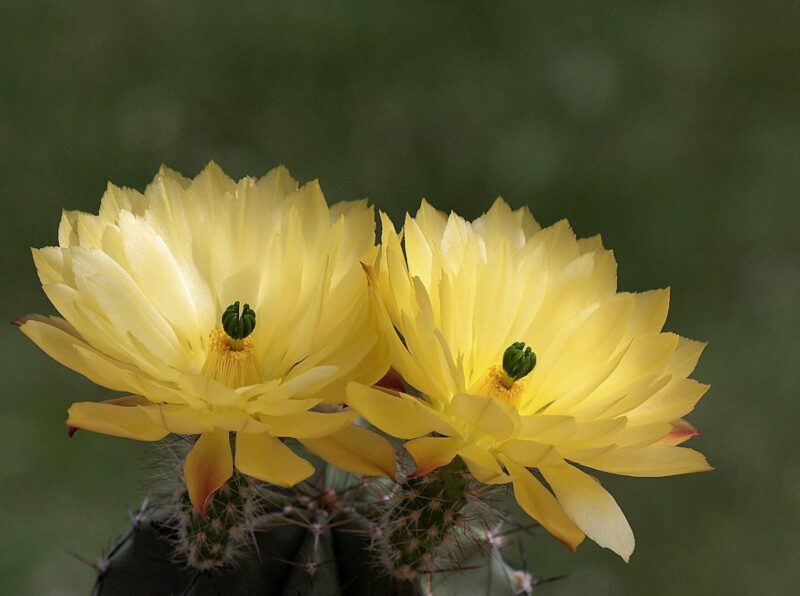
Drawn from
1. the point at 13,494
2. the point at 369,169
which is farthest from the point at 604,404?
the point at 369,169

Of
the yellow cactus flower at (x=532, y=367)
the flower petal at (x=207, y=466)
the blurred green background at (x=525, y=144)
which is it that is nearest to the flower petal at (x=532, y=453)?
the yellow cactus flower at (x=532, y=367)

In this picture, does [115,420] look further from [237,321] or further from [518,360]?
[518,360]

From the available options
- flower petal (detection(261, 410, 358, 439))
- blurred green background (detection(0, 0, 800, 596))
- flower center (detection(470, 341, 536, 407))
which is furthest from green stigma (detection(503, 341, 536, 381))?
blurred green background (detection(0, 0, 800, 596))

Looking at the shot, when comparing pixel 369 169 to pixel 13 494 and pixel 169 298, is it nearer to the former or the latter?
pixel 13 494

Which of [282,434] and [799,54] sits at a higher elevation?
[799,54]

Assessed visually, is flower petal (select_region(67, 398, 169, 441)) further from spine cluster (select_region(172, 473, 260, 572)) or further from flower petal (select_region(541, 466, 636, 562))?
flower petal (select_region(541, 466, 636, 562))

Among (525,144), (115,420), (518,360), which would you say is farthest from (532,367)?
(525,144)

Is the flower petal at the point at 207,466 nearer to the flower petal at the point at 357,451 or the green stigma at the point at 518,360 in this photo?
the flower petal at the point at 357,451
